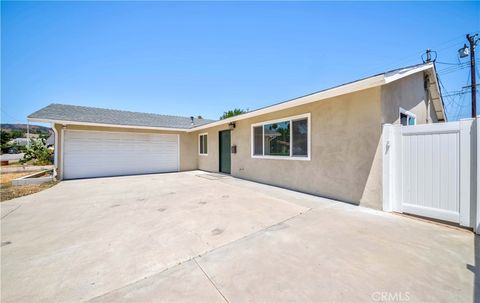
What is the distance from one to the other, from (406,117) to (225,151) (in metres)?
7.32

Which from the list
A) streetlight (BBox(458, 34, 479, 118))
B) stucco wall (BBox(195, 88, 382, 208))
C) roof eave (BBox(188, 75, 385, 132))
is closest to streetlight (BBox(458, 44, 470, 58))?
streetlight (BBox(458, 34, 479, 118))

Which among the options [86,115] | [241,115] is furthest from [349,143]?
[86,115]

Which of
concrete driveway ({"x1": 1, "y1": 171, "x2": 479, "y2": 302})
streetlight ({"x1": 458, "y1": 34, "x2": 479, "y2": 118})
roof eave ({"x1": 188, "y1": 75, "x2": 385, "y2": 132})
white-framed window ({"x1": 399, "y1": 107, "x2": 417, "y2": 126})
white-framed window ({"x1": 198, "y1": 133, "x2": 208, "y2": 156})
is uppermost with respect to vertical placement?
streetlight ({"x1": 458, "y1": 34, "x2": 479, "y2": 118})

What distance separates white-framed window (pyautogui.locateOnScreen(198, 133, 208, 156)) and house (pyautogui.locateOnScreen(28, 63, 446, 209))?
63 millimetres

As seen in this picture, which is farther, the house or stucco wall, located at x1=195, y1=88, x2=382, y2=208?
the house

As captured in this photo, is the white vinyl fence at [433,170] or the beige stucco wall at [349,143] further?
the beige stucco wall at [349,143]

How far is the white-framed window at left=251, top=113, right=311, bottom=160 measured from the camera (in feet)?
18.7

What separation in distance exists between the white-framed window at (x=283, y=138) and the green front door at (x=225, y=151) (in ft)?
7.41

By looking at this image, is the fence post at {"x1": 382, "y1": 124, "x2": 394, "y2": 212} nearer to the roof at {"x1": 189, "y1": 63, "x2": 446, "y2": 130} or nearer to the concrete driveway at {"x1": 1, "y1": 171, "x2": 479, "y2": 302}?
the concrete driveway at {"x1": 1, "y1": 171, "x2": 479, "y2": 302}

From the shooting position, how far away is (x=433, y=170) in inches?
137

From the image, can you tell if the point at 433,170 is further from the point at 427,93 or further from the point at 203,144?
the point at 203,144

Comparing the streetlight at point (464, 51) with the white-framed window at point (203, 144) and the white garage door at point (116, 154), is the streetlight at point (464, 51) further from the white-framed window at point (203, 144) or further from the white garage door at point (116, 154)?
the white garage door at point (116, 154)

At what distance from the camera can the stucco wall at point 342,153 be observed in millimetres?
4160

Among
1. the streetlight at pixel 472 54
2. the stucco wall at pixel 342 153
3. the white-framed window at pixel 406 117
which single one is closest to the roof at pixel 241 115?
the stucco wall at pixel 342 153
